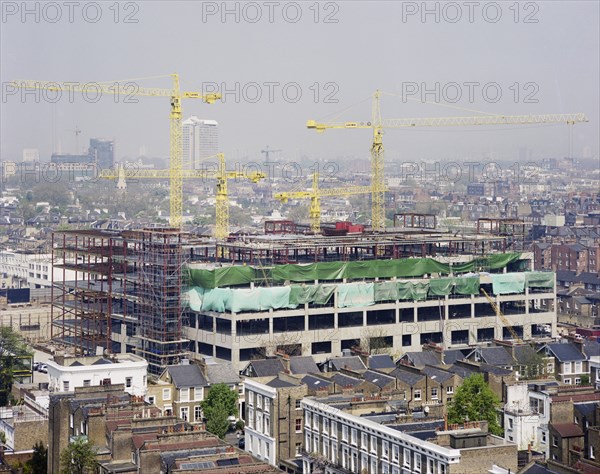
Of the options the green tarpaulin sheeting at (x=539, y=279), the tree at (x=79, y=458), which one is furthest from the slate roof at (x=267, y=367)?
the green tarpaulin sheeting at (x=539, y=279)

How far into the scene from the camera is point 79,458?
84.2 ft

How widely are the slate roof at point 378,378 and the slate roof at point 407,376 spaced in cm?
61

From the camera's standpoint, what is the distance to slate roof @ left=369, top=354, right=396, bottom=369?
36969 millimetres

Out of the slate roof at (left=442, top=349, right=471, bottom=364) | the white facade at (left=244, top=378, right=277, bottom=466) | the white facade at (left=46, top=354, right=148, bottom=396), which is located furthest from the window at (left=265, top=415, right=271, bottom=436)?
the slate roof at (left=442, top=349, right=471, bottom=364)

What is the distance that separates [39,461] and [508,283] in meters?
25.3

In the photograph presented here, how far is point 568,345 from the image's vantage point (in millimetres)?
39438

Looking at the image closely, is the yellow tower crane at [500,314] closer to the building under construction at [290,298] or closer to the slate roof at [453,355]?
the building under construction at [290,298]

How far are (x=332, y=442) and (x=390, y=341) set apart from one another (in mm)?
20126

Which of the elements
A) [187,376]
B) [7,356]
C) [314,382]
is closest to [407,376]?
[314,382]

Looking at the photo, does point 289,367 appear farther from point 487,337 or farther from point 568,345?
point 487,337

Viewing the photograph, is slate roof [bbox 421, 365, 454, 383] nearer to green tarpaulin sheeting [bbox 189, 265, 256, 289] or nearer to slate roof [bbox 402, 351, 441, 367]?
slate roof [bbox 402, 351, 441, 367]

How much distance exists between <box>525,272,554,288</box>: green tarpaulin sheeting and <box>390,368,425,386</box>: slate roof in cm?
1726

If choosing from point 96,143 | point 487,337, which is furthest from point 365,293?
point 96,143

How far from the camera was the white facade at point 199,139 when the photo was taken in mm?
184500
